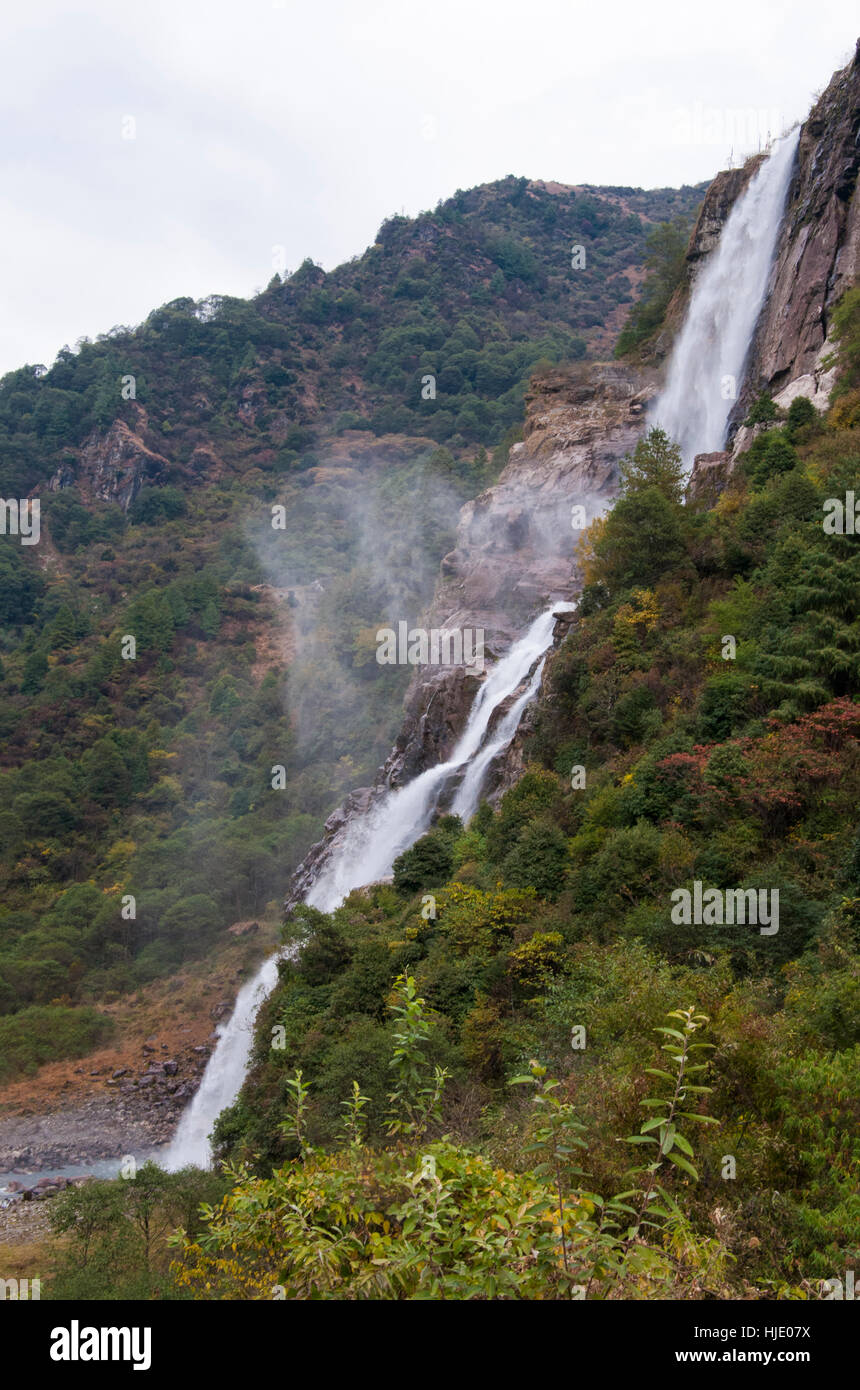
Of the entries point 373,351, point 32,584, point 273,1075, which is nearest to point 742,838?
point 273,1075

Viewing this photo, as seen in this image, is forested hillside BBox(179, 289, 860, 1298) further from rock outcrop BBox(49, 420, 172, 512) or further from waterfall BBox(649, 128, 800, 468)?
rock outcrop BBox(49, 420, 172, 512)

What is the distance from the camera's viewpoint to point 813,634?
55.4 ft

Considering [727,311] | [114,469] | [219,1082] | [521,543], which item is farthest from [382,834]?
→ [114,469]

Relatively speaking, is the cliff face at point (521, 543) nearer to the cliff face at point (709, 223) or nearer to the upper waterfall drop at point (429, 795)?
the upper waterfall drop at point (429, 795)

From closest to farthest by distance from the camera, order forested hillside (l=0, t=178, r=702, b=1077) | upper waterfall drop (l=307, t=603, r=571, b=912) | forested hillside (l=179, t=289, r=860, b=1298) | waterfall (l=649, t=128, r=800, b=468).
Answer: forested hillside (l=179, t=289, r=860, b=1298), upper waterfall drop (l=307, t=603, r=571, b=912), waterfall (l=649, t=128, r=800, b=468), forested hillside (l=0, t=178, r=702, b=1077)

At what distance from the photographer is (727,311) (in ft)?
135

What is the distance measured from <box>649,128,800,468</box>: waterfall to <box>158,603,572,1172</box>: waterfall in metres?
12.6

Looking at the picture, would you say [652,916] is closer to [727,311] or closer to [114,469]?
[727,311]

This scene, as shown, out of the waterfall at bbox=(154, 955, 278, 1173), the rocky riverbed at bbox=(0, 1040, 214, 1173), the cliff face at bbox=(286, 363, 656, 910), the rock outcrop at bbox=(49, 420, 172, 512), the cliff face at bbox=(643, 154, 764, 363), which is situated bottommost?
the rocky riverbed at bbox=(0, 1040, 214, 1173)

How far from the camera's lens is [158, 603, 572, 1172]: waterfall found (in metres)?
32.2

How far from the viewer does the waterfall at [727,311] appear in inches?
1508

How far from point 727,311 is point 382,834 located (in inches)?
1123

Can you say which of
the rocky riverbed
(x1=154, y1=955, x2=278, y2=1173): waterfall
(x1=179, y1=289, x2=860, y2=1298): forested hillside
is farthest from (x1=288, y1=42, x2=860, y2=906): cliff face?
the rocky riverbed

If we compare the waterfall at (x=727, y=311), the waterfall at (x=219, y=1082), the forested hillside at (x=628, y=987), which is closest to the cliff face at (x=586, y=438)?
the waterfall at (x=727, y=311)
